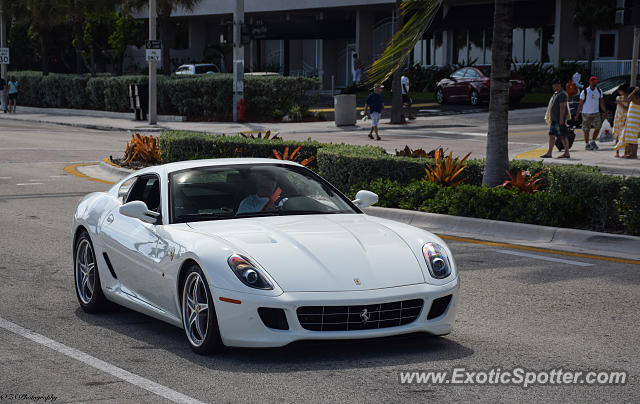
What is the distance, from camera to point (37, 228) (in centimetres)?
1385

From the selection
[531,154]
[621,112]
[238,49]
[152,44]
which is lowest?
[531,154]

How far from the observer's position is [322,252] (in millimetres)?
6895

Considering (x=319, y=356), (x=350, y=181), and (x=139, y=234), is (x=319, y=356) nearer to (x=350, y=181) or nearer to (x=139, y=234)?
(x=139, y=234)

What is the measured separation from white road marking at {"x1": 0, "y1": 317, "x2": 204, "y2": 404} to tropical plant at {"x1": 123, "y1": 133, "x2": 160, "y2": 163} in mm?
14651

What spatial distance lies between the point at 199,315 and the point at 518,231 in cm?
689

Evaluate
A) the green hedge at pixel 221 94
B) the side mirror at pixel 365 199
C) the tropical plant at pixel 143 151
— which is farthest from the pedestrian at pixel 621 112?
Answer: the green hedge at pixel 221 94

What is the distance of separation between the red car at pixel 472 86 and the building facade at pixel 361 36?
3606mm

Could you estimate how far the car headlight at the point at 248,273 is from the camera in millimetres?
6582

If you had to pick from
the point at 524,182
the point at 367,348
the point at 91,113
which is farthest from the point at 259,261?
the point at 91,113

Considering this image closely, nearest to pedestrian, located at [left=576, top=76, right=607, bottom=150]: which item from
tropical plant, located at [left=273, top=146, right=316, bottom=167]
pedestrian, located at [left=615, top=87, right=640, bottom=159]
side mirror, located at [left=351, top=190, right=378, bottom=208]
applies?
pedestrian, located at [left=615, top=87, right=640, bottom=159]

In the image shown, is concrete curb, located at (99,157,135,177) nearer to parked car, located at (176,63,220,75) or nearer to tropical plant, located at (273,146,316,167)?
tropical plant, located at (273,146,316,167)

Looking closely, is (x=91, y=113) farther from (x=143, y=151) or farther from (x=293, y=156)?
(x=293, y=156)

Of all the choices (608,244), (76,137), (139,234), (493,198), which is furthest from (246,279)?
(76,137)

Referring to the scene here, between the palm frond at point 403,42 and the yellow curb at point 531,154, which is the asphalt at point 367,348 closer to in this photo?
the palm frond at point 403,42
